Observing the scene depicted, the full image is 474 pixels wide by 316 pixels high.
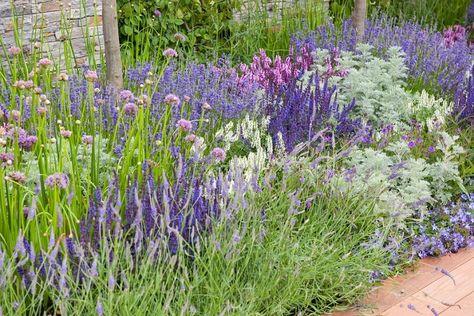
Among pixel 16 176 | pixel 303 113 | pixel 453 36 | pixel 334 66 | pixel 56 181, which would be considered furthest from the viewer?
pixel 453 36

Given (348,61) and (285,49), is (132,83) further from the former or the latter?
(285,49)

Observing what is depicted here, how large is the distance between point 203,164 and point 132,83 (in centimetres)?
162

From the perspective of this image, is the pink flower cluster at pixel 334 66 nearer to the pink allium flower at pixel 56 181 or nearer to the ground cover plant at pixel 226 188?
the ground cover plant at pixel 226 188

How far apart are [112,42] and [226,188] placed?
1732 mm

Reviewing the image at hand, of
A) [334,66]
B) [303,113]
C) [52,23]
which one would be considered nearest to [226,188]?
[303,113]

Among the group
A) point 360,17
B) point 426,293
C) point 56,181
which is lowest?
point 426,293

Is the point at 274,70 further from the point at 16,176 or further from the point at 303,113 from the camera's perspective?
the point at 16,176

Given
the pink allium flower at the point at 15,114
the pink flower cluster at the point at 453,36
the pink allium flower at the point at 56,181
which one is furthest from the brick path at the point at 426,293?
the pink flower cluster at the point at 453,36

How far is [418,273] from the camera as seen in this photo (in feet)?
11.5

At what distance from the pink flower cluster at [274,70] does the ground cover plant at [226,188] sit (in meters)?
0.02

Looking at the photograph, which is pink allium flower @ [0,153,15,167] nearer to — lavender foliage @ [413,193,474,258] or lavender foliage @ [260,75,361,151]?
lavender foliage @ [260,75,361,151]

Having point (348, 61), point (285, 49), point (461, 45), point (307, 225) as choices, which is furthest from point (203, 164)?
point (461, 45)

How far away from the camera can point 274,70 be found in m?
5.05

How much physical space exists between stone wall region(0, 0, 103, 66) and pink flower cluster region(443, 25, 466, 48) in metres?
3.16
